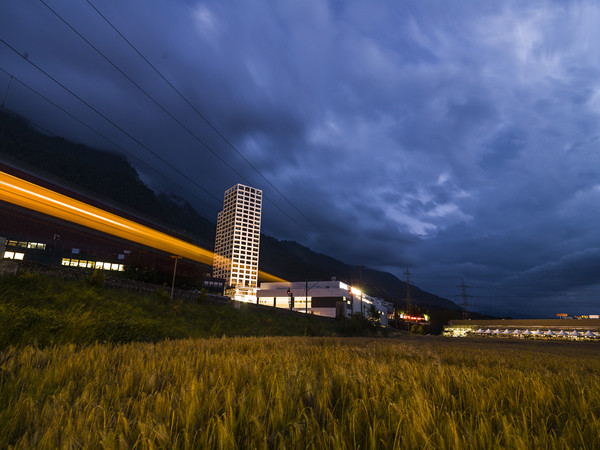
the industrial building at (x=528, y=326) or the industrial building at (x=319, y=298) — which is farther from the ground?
the industrial building at (x=319, y=298)

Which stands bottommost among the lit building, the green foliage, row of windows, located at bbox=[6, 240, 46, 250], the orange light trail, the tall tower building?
the lit building

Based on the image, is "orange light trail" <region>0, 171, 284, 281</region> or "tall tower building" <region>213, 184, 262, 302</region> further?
"tall tower building" <region>213, 184, 262, 302</region>

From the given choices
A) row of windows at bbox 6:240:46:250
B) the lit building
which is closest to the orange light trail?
the lit building

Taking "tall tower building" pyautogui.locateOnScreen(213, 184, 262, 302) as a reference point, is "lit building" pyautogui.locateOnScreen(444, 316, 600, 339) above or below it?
below

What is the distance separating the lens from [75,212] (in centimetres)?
1600

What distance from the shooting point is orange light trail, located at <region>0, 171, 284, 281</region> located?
13.6m

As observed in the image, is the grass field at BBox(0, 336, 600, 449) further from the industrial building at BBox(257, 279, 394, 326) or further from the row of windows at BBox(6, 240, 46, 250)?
the row of windows at BBox(6, 240, 46, 250)

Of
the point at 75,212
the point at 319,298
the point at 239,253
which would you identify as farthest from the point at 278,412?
the point at 239,253

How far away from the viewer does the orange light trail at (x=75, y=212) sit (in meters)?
13.6

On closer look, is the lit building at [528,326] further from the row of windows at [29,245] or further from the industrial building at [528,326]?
the row of windows at [29,245]

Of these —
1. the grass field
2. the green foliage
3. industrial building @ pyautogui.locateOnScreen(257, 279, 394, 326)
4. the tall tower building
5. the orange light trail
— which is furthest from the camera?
the tall tower building

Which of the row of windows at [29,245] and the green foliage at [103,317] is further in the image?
the row of windows at [29,245]

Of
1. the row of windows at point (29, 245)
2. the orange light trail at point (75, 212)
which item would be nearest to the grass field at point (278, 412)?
the orange light trail at point (75, 212)

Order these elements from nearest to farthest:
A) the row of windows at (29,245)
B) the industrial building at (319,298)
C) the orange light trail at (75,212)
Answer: the orange light trail at (75,212) → the row of windows at (29,245) → the industrial building at (319,298)
